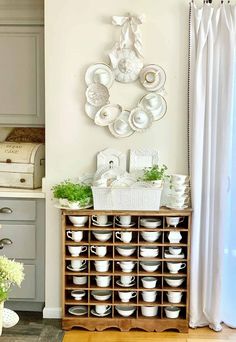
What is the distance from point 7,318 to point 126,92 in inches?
64.2

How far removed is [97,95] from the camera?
3.22m

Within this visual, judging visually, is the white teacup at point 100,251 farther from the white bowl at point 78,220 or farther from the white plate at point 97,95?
the white plate at point 97,95

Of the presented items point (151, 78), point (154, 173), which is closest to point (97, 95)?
point (151, 78)

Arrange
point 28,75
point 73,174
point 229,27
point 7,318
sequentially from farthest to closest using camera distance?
point 28,75
point 73,174
point 229,27
point 7,318

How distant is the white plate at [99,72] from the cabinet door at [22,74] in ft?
1.92

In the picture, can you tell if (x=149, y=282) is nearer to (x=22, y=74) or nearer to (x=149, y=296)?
(x=149, y=296)

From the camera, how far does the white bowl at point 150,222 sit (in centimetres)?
319

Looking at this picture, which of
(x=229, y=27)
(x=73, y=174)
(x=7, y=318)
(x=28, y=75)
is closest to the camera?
(x=7, y=318)

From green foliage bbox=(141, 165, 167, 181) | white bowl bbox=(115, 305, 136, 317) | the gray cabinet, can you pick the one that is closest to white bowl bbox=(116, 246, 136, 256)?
white bowl bbox=(115, 305, 136, 317)

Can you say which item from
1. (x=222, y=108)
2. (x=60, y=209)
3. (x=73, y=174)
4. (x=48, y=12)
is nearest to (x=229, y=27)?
(x=222, y=108)

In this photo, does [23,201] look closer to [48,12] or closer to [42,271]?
[42,271]

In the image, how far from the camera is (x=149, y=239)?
3189mm

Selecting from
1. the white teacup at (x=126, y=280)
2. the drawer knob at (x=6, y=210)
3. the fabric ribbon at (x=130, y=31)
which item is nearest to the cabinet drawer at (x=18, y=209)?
the drawer knob at (x=6, y=210)

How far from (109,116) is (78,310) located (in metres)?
1.30
